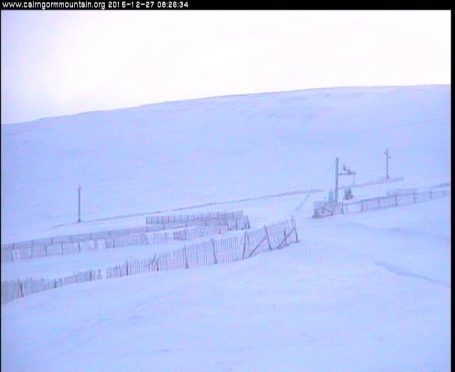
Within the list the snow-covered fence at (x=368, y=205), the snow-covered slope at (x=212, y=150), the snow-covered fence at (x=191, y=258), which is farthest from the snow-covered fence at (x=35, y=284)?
the snow-covered slope at (x=212, y=150)

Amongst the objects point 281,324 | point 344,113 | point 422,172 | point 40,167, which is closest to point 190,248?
point 281,324

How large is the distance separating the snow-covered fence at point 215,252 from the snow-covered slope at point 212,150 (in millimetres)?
9952

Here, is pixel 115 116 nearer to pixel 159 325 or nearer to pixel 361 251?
pixel 361 251

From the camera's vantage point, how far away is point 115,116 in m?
56.8

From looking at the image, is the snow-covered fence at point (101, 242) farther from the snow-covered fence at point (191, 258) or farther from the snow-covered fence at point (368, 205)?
the snow-covered fence at point (191, 258)

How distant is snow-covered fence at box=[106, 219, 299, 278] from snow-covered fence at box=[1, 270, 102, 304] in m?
0.34

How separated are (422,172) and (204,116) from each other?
2642cm

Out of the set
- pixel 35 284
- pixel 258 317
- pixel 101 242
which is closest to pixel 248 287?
pixel 258 317

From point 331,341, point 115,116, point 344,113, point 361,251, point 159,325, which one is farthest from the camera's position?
point 115,116

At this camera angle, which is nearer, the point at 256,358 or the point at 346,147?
the point at 256,358

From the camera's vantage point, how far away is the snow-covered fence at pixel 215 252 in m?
10.5

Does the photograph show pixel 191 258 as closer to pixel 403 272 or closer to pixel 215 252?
pixel 215 252

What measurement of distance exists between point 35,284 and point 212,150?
122 ft

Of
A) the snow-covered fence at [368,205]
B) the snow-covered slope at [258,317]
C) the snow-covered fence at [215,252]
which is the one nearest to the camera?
the snow-covered slope at [258,317]
